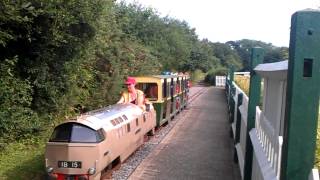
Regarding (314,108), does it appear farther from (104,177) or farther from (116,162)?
(116,162)

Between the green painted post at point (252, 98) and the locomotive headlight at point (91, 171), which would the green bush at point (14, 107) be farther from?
the green painted post at point (252, 98)

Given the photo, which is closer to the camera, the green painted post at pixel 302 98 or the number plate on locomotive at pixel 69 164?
the green painted post at pixel 302 98

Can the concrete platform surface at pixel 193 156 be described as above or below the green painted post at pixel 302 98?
below

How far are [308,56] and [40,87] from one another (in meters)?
11.6

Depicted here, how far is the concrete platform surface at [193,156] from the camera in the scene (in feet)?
38.4

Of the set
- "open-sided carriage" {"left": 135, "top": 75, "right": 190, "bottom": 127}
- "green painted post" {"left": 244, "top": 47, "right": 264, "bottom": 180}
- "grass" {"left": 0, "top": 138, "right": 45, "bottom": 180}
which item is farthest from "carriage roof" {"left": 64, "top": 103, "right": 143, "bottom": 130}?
"open-sided carriage" {"left": 135, "top": 75, "right": 190, "bottom": 127}

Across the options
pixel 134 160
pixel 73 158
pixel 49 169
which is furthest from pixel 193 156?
pixel 49 169

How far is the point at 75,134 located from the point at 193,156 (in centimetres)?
516

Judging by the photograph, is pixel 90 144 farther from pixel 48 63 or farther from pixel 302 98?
pixel 302 98

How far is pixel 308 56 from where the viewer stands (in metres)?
3.19

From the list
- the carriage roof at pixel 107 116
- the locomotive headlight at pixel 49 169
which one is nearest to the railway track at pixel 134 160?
the carriage roof at pixel 107 116

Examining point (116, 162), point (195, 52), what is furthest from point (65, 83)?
point (195, 52)

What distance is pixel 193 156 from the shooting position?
46.2 ft

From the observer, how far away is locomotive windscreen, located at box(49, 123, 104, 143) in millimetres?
9758
